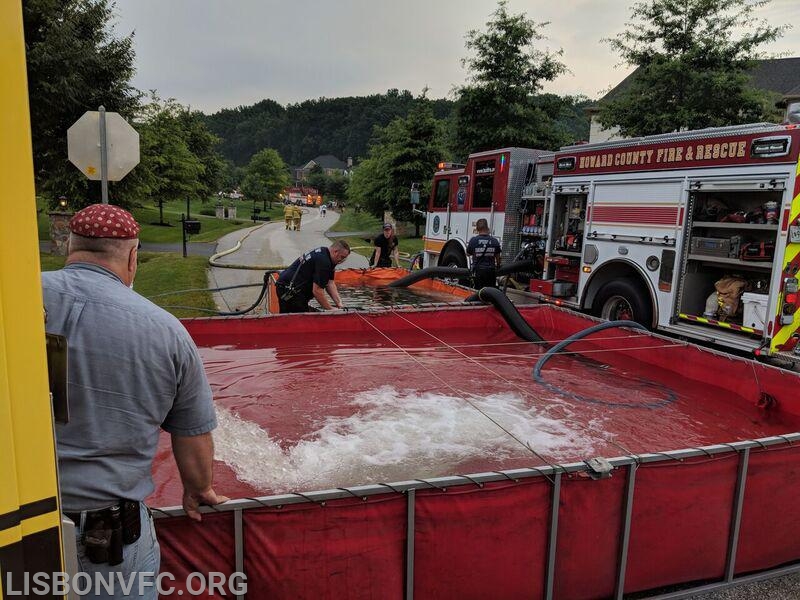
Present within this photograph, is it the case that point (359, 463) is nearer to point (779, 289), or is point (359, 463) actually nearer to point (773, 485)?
point (773, 485)

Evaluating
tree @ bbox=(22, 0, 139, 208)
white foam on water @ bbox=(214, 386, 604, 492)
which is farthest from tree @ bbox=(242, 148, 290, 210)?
white foam on water @ bbox=(214, 386, 604, 492)

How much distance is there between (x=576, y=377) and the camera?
21.5 ft

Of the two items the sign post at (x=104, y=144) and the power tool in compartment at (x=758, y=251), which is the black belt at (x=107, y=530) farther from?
the power tool in compartment at (x=758, y=251)

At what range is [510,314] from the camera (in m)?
8.09

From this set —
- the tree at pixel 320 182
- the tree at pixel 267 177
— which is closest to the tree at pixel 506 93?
the tree at pixel 267 177

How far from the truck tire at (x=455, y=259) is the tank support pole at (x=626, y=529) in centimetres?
959

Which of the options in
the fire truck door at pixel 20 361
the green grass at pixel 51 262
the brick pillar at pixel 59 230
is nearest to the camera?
the fire truck door at pixel 20 361

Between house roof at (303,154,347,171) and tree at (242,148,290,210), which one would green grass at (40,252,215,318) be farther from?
house roof at (303,154,347,171)

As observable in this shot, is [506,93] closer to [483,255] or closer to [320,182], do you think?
[483,255]

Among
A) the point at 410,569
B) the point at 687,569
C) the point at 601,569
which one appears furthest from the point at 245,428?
the point at 687,569

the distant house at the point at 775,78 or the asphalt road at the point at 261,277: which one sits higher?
the distant house at the point at 775,78

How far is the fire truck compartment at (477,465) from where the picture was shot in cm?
272

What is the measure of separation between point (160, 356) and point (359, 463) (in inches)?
102

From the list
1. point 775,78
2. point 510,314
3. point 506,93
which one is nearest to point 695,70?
point 506,93
